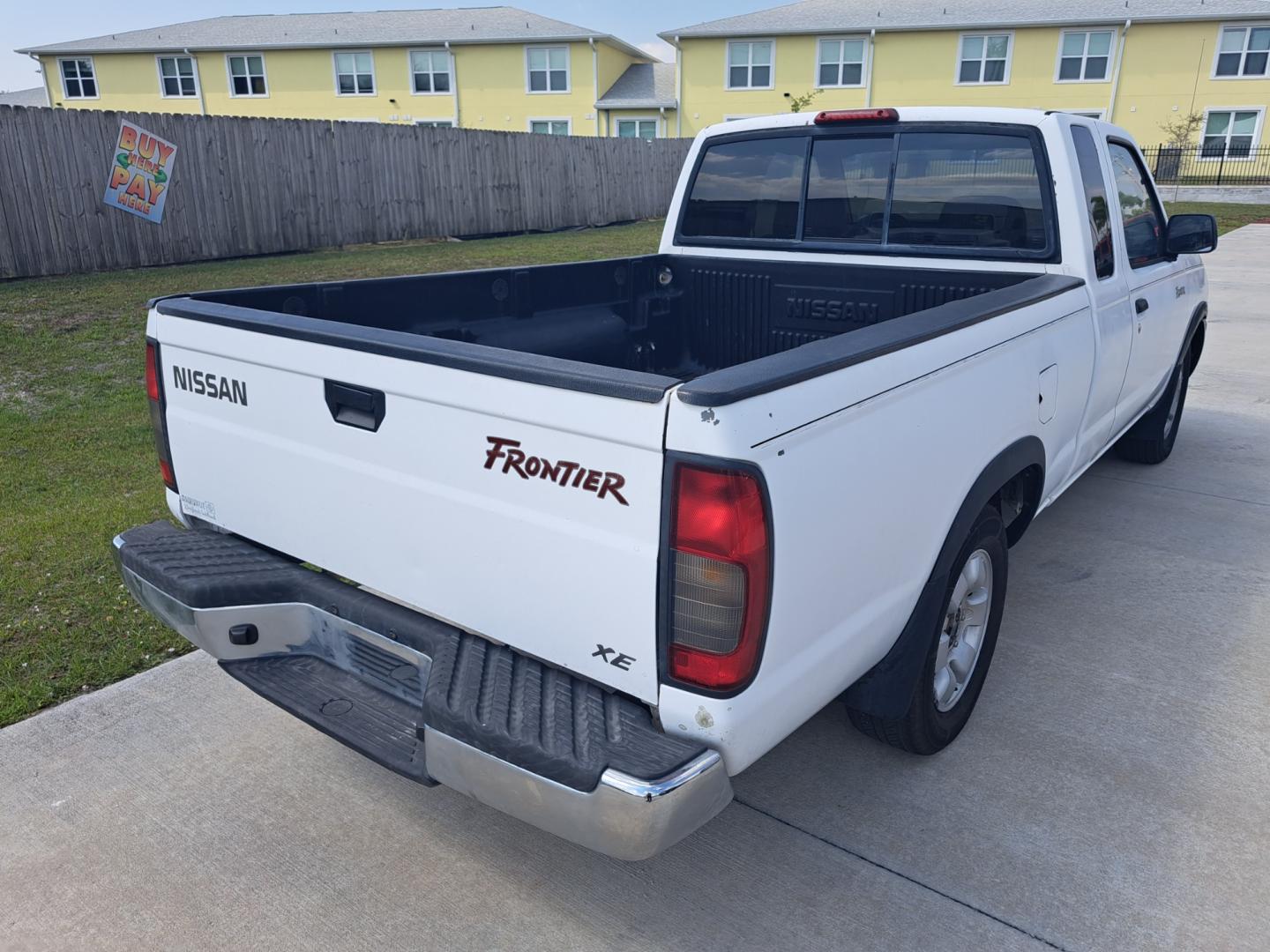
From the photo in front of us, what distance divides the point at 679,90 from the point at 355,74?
13.3 m

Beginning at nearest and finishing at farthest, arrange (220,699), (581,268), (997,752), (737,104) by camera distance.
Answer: (997,752), (220,699), (581,268), (737,104)

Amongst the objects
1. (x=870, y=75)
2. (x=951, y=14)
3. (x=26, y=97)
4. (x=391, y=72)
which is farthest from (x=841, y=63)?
(x=26, y=97)

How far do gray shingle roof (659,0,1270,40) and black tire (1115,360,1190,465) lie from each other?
1248 inches

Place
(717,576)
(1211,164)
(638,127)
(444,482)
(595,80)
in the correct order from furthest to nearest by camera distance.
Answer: (638,127) < (595,80) < (1211,164) < (444,482) < (717,576)

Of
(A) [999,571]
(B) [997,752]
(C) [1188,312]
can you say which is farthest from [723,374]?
(C) [1188,312]

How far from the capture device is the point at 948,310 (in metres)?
2.79

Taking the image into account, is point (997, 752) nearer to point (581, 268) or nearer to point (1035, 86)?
point (581, 268)

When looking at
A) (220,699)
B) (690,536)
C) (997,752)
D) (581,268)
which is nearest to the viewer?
(690,536)

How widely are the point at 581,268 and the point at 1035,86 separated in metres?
34.9

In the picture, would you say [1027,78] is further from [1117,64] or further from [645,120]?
[645,120]

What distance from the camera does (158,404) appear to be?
10.1 ft

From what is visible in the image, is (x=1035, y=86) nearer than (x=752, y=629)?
No

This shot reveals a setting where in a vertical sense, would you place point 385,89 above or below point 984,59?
below

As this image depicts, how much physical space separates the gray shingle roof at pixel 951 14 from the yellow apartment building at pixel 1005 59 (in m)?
0.06
